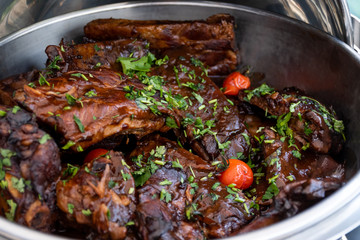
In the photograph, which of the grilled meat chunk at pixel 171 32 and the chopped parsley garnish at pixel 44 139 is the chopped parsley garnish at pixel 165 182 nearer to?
the chopped parsley garnish at pixel 44 139

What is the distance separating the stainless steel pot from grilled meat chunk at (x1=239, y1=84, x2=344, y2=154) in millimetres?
129

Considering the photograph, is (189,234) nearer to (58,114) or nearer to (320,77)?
(58,114)

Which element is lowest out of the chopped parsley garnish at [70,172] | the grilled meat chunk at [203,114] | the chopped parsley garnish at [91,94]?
the grilled meat chunk at [203,114]

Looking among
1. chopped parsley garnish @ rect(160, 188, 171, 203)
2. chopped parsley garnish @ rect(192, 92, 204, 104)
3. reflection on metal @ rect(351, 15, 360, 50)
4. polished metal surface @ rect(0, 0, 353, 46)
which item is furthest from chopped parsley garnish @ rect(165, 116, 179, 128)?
reflection on metal @ rect(351, 15, 360, 50)

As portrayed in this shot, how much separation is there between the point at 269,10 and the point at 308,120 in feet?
5.54

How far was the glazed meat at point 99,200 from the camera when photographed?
74.4 inches

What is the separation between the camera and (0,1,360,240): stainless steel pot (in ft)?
9.77

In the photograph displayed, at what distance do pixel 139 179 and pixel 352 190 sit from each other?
1.20 m

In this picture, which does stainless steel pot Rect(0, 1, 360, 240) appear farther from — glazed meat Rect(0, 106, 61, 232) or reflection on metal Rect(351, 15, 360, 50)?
glazed meat Rect(0, 106, 61, 232)

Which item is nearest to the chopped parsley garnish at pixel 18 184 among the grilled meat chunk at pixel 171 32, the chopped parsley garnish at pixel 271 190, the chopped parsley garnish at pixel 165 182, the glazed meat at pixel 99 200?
the glazed meat at pixel 99 200

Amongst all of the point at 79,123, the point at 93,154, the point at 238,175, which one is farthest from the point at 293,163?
the point at 79,123

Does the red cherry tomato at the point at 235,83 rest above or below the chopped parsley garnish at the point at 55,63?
below

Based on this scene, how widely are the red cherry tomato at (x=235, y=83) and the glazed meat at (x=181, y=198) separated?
1.09m

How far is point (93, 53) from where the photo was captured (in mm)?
3150
